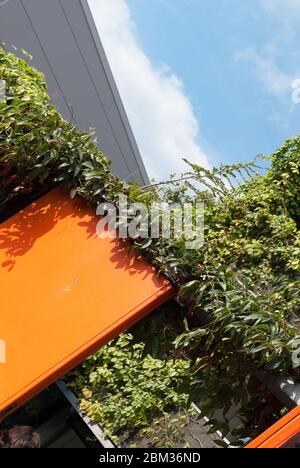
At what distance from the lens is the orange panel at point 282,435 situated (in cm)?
164

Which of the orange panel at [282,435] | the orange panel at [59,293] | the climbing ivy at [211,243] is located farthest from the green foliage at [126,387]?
the orange panel at [282,435]

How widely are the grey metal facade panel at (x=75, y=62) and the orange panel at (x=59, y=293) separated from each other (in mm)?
3140

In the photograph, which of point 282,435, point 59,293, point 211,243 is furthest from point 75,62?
point 282,435

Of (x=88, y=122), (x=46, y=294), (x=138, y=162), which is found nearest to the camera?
(x=46, y=294)

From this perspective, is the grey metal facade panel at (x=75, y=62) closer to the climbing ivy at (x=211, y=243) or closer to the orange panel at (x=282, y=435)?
the climbing ivy at (x=211, y=243)

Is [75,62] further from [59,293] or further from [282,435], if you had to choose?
[282,435]

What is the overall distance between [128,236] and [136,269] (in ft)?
0.69

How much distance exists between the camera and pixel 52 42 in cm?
606

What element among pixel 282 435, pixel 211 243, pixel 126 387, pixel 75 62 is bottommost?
pixel 126 387

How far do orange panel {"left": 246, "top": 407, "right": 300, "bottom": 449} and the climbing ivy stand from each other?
505mm

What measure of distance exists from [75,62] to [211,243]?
426cm

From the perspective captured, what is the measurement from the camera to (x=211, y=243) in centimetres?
318
